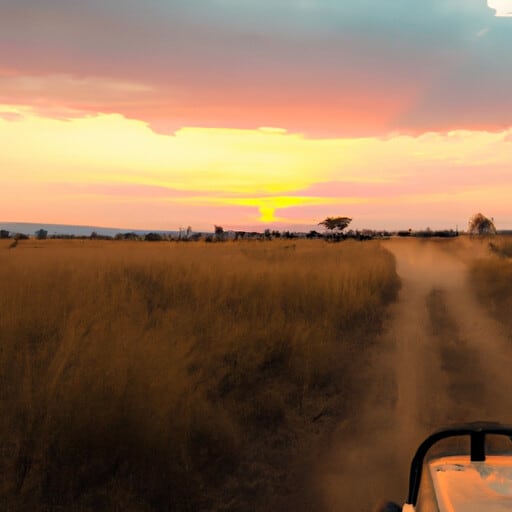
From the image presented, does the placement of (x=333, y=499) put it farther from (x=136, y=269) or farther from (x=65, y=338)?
(x=136, y=269)

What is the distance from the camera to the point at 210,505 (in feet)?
12.4

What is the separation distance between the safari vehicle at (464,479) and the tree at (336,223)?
106979mm

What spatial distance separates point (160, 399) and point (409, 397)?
290 centimetres

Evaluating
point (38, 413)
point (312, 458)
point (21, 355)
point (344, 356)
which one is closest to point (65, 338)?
point (21, 355)

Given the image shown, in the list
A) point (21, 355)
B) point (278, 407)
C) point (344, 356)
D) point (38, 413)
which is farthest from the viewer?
A: point (344, 356)

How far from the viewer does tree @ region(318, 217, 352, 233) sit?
107188mm

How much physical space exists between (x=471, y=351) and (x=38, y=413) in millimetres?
6389

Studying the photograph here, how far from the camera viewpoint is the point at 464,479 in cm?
146

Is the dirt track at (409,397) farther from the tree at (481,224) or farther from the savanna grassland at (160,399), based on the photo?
the tree at (481,224)

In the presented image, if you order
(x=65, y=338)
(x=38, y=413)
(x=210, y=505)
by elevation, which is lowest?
(x=210, y=505)

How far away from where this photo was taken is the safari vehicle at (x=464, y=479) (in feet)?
4.32

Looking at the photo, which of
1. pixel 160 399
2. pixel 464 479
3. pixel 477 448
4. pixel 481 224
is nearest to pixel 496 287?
pixel 160 399

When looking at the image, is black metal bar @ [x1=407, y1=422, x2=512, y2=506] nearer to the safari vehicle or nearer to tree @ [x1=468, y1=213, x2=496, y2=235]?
the safari vehicle

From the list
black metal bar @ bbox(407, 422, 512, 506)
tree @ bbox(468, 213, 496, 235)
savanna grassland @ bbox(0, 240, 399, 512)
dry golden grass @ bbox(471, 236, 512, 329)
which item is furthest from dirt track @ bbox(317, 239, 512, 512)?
tree @ bbox(468, 213, 496, 235)
